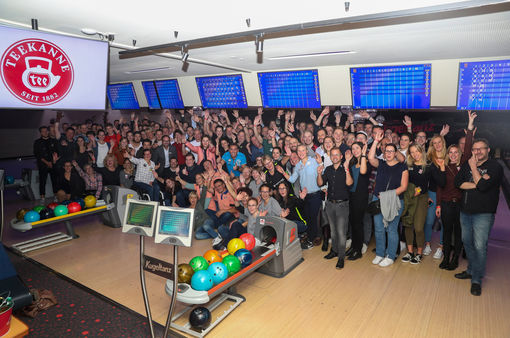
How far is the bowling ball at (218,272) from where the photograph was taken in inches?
105

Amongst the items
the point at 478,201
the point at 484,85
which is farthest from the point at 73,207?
the point at 484,85

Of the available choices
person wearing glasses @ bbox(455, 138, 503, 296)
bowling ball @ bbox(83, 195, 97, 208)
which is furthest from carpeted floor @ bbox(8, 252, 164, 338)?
person wearing glasses @ bbox(455, 138, 503, 296)

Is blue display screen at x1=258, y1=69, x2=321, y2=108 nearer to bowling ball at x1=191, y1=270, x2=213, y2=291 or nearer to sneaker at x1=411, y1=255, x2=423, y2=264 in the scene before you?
sneaker at x1=411, y1=255, x2=423, y2=264

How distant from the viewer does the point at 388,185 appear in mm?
3480

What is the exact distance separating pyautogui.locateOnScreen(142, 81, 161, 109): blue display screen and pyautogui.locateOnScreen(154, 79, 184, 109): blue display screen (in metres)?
0.10

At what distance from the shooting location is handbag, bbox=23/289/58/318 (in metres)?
2.72

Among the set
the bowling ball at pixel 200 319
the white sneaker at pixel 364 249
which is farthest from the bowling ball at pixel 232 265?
the white sneaker at pixel 364 249

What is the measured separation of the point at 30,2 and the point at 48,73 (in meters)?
0.54

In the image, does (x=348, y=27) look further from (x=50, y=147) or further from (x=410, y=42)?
(x=50, y=147)

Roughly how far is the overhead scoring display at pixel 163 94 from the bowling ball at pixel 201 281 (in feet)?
14.1

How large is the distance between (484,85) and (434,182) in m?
1.20

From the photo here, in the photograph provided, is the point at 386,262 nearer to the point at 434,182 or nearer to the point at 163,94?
the point at 434,182

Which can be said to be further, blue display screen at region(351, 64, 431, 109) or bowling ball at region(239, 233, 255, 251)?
blue display screen at region(351, 64, 431, 109)

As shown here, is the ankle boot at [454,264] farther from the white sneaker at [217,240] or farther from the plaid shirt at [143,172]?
the plaid shirt at [143,172]
